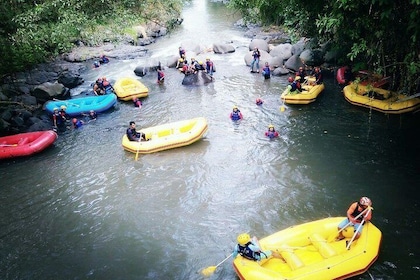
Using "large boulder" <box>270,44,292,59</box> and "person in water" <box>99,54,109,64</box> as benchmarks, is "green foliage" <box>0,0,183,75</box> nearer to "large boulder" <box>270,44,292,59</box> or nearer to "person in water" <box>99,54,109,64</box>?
"large boulder" <box>270,44,292,59</box>

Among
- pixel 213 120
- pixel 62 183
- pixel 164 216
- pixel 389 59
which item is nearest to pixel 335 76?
pixel 389 59

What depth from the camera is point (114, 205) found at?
8.74 meters

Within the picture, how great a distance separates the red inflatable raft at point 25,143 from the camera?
35.5 feet

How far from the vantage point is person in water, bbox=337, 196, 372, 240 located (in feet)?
20.5

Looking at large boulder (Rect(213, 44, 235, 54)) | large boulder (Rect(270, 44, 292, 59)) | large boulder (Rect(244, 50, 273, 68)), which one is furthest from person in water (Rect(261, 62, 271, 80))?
large boulder (Rect(213, 44, 235, 54))

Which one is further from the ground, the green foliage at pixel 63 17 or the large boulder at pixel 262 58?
the green foliage at pixel 63 17

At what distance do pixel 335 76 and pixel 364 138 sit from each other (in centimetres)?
606

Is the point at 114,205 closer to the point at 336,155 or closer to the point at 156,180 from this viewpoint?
the point at 156,180

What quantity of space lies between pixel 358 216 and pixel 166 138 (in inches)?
247

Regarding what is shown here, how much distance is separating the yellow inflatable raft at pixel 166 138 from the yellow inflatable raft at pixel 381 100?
16.6 feet

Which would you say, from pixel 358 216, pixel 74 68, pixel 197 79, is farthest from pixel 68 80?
pixel 358 216

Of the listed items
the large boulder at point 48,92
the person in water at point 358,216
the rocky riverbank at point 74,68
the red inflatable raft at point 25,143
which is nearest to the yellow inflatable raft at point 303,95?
the rocky riverbank at point 74,68

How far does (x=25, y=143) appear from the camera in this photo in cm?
1130

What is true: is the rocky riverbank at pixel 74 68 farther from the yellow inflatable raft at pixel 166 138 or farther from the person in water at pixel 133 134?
the yellow inflatable raft at pixel 166 138
